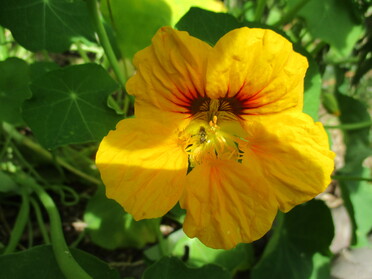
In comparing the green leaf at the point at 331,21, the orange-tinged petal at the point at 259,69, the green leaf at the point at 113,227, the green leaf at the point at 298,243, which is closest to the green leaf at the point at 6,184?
the green leaf at the point at 113,227

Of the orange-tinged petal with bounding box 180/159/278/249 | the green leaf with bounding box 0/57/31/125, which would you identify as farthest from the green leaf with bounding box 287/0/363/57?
the green leaf with bounding box 0/57/31/125

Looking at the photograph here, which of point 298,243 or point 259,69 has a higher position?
point 259,69

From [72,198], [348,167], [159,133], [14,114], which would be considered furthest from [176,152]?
[348,167]

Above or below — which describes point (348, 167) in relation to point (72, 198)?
above

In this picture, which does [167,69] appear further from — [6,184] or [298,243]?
[298,243]

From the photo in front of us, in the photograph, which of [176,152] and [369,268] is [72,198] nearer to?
[176,152]

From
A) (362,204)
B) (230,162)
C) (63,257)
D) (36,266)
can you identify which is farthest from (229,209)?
(362,204)
